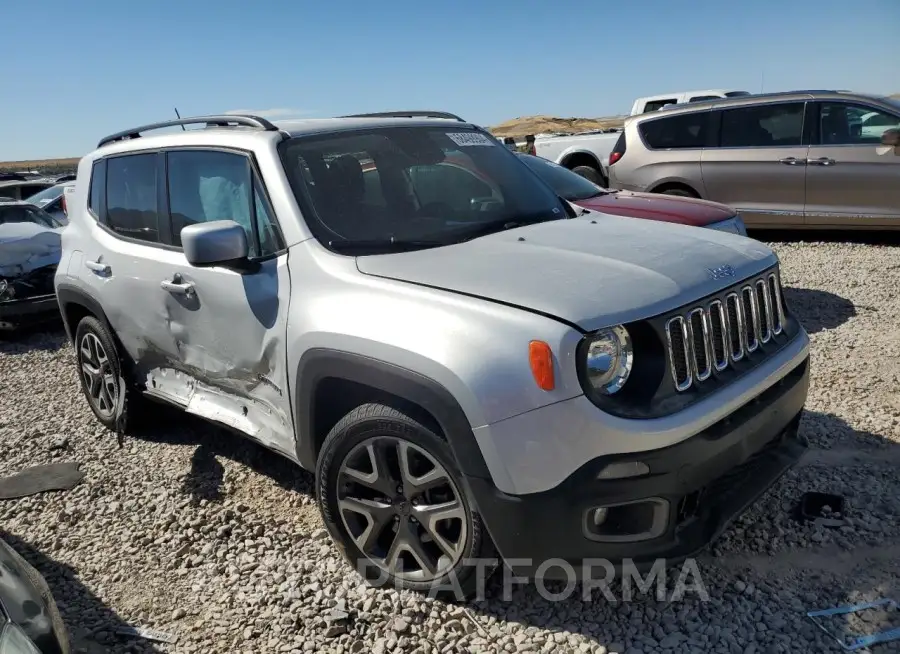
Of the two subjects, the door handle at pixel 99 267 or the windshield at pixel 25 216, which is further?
the windshield at pixel 25 216

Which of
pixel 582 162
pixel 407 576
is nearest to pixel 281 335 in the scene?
pixel 407 576

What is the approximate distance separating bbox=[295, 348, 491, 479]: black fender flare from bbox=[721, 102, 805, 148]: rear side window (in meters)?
7.74

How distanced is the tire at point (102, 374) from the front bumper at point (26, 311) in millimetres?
3395

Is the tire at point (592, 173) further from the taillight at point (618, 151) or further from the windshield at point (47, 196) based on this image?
the windshield at point (47, 196)

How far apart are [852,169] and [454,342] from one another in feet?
25.1

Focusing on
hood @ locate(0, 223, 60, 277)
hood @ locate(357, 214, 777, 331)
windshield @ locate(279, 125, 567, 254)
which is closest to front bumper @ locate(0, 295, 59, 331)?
hood @ locate(0, 223, 60, 277)

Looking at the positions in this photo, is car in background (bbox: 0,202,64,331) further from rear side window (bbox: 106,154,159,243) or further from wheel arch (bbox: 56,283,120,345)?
rear side window (bbox: 106,154,159,243)

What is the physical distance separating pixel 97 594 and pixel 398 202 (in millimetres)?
2236

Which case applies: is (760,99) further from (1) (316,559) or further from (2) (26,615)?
(2) (26,615)

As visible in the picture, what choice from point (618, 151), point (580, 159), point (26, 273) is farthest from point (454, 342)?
point (580, 159)

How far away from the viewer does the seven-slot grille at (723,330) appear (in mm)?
2576

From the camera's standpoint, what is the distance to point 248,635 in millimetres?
2896

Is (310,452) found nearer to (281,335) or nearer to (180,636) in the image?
(281,335)

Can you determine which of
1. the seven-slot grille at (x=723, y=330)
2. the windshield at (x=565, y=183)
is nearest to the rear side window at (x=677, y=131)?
the windshield at (x=565, y=183)
